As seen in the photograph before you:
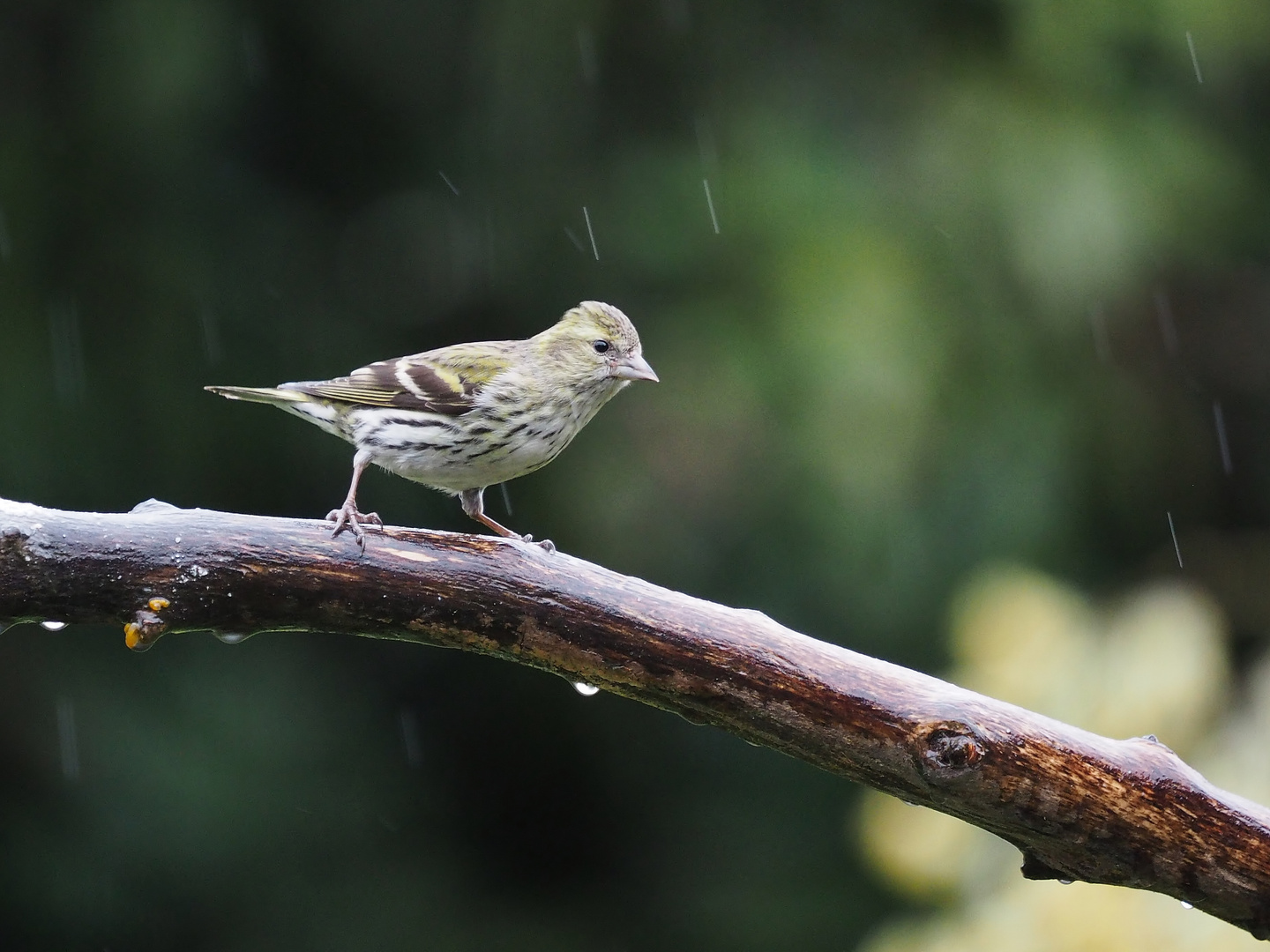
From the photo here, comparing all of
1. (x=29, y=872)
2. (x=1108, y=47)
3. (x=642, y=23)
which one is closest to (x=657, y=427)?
(x=642, y=23)

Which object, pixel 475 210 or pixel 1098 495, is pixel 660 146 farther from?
pixel 1098 495

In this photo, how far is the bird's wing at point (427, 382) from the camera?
143 inches

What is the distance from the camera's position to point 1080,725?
107 inches

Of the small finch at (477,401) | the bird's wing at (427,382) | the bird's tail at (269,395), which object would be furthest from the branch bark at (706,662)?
the bird's tail at (269,395)

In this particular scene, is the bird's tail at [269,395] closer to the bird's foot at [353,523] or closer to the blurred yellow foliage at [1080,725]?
the bird's foot at [353,523]

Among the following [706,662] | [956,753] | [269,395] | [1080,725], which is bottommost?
[1080,725]

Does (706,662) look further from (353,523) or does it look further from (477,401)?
(477,401)

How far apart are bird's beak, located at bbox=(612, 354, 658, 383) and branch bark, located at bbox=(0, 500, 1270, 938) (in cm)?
136

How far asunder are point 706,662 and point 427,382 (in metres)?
1.60

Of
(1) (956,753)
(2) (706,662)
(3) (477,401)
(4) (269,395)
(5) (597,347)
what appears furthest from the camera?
(5) (597,347)

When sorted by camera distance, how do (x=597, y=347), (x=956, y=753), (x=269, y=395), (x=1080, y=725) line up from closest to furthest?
(x=956, y=753) → (x=1080, y=725) → (x=269, y=395) → (x=597, y=347)

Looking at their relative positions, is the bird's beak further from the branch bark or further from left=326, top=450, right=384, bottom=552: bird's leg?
the branch bark

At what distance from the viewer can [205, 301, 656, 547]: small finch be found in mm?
3521

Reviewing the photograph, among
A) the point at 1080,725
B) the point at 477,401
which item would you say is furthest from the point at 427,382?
the point at 1080,725
